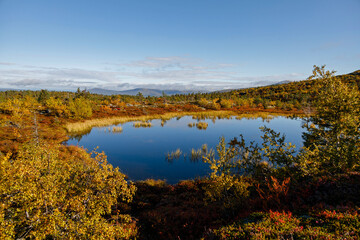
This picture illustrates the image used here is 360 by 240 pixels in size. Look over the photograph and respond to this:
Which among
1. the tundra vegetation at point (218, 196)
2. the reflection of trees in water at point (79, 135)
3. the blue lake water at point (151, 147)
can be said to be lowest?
the blue lake water at point (151, 147)

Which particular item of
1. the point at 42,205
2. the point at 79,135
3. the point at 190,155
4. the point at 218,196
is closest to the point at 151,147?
the point at 190,155

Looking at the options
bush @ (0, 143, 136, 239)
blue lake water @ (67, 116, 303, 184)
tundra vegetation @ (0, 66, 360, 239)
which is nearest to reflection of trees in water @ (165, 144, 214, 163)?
blue lake water @ (67, 116, 303, 184)

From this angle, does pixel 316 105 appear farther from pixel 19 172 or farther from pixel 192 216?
pixel 19 172

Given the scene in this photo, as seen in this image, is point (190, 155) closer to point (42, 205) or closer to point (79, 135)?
point (42, 205)

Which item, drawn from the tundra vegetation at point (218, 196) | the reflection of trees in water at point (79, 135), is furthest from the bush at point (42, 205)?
the reflection of trees in water at point (79, 135)

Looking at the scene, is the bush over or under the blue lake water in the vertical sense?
over

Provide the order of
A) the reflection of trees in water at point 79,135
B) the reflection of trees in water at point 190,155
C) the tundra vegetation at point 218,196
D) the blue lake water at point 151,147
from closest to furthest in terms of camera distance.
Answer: the tundra vegetation at point 218,196 → the blue lake water at point 151,147 → the reflection of trees in water at point 190,155 → the reflection of trees in water at point 79,135

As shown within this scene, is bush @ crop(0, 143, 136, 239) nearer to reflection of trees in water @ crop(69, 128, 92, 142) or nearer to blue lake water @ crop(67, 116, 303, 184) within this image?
blue lake water @ crop(67, 116, 303, 184)

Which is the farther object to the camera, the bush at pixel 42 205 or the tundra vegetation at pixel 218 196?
the tundra vegetation at pixel 218 196

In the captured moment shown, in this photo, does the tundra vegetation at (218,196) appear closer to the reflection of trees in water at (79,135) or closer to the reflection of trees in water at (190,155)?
the reflection of trees in water at (190,155)

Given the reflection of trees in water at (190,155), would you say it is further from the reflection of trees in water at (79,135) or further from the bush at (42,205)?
the reflection of trees in water at (79,135)

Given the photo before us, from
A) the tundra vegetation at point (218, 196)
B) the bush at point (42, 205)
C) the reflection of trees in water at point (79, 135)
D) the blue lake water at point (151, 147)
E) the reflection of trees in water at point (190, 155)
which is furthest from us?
the reflection of trees in water at point (79, 135)

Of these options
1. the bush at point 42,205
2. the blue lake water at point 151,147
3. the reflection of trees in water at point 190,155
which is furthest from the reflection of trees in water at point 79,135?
the bush at point 42,205

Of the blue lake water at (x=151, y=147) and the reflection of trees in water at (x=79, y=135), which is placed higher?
the reflection of trees in water at (x=79, y=135)
